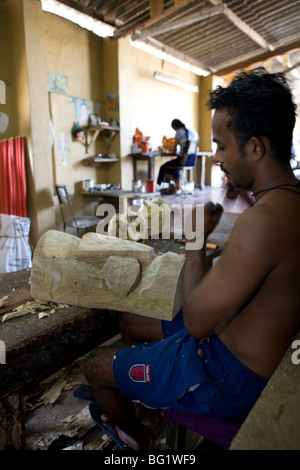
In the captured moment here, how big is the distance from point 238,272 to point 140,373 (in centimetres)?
67

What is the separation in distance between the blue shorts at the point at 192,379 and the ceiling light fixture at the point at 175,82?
7301 mm

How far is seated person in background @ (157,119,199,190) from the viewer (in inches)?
242

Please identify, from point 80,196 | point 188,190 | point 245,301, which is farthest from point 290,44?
point 245,301

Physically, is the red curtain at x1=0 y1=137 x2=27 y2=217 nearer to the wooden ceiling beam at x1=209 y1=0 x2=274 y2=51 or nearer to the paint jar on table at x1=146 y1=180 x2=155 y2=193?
the paint jar on table at x1=146 y1=180 x2=155 y2=193

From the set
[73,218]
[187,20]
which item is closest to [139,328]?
[73,218]

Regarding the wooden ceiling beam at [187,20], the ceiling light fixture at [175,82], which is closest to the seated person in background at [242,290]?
the wooden ceiling beam at [187,20]

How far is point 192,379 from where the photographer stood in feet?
3.93

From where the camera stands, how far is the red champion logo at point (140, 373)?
130cm

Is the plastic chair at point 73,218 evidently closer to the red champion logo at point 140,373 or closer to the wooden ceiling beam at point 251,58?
the red champion logo at point 140,373

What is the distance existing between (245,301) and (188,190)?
644cm

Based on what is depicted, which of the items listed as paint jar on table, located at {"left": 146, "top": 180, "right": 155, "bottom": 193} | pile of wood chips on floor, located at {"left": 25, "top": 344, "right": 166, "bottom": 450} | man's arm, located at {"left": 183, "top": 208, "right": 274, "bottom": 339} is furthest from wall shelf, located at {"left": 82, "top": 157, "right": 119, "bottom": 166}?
man's arm, located at {"left": 183, "top": 208, "right": 274, "bottom": 339}

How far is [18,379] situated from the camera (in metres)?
1.34

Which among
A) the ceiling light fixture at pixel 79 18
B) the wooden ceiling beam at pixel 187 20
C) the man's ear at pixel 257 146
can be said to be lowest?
the man's ear at pixel 257 146

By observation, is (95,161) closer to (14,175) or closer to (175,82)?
(14,175)
